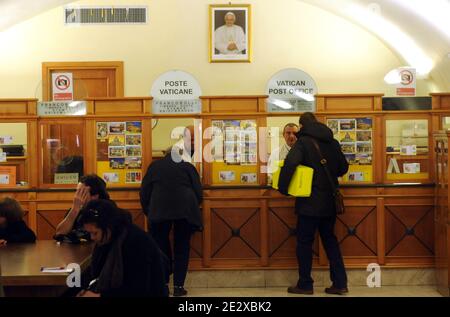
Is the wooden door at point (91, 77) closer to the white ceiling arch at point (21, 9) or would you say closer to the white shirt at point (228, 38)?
the white ceiling arch at point (21, 9)

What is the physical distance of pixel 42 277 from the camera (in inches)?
160

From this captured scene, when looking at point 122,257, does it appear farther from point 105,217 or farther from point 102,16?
point 102,16

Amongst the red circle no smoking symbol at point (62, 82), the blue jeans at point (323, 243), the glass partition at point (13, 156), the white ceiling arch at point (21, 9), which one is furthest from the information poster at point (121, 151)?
the white ceiling arch at point (21, 9)

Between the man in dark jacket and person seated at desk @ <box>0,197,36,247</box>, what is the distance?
2.30 metres

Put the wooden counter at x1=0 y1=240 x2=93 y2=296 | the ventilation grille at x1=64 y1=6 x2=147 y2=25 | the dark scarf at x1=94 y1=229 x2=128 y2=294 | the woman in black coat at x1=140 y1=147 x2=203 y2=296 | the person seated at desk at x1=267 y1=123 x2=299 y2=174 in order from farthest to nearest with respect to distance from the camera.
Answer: the ventilation grille at x1=64 y1=6 x2=147 y2=25 < the person seated at desk at x1=267 y1=123 x2=299 y2=174 < the woman in black coat at x1=140 y1=147 x2=203 y2=296 < the wooden counter at x1=0 y1=240 x2=93 y2=296 < the dark scarf at x1=94 y1=229 x2=128 y2=294

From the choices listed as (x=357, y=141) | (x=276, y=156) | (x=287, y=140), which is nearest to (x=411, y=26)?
(x=287, y=140)

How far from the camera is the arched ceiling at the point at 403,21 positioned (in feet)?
26.6

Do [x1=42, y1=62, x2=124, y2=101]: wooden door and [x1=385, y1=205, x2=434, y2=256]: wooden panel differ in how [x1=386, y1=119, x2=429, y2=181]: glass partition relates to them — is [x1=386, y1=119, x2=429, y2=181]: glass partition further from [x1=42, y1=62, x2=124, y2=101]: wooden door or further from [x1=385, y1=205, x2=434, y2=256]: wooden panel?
[x1=42, y1=62, x2=124, y2=101]: wooden door

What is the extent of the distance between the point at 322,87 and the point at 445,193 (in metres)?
4.03

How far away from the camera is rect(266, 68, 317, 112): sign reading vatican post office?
289 inches

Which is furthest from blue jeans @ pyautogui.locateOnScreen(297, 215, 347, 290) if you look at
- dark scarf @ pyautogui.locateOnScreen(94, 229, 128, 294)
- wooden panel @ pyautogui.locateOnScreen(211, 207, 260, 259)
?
dark scarf @ pyautogui.locateOnScreen(94, 229, 128, 294)

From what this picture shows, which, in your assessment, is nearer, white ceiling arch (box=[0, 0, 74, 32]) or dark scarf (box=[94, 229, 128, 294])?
dark scarf (box=[94, 229, 128, 294])

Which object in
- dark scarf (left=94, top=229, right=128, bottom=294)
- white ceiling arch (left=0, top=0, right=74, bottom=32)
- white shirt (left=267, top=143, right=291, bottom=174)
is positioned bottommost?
dark scarf (left=94, top=229, right=128, bottom=294)
